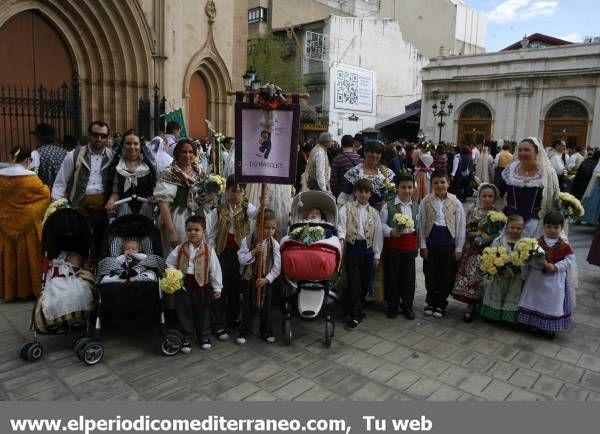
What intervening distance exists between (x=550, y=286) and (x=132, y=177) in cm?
452

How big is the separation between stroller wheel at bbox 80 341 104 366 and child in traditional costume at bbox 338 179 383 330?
2474mm

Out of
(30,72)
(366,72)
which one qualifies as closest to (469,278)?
(30,72)

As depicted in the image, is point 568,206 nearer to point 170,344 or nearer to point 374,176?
point 374,176

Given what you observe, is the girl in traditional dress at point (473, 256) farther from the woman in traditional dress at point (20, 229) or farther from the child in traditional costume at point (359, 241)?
the woman in traditional dress at point (20, 229)

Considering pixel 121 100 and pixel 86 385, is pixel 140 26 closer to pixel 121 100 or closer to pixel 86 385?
pixel 121 100

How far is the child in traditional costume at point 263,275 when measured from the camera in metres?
4.61

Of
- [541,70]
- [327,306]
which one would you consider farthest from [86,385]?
[541,70]

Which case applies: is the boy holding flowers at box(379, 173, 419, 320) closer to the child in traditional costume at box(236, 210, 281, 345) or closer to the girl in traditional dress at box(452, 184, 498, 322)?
the girl in traditional dress at box(452, 184, 498, 322)

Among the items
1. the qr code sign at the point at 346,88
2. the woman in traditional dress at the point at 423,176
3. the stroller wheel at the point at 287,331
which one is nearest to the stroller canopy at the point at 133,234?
the stroller wheel at the point at 287,331

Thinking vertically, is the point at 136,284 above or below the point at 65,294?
above

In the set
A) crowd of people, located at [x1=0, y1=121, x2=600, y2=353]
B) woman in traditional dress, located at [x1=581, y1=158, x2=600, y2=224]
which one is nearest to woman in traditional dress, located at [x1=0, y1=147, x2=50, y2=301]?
crowd of people, located at [x1=0, y1=121, x2=600, y2=353]

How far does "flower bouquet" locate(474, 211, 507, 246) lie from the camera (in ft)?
17.4

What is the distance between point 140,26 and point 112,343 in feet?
34.4

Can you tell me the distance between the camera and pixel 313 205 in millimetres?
5285
